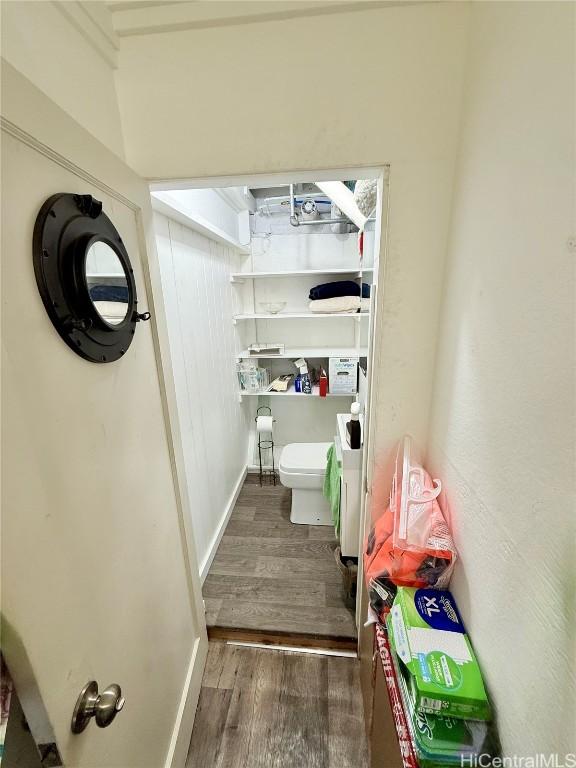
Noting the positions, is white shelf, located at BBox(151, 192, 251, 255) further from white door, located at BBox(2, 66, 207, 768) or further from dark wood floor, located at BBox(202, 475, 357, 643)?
dark wood floor, located at BBox(202, 475, 357, 643)

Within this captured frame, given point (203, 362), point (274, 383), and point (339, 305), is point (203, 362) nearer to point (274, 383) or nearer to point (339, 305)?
point (274, 383)

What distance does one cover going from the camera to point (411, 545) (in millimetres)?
800

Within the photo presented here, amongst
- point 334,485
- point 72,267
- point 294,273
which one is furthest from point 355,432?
point 294,273

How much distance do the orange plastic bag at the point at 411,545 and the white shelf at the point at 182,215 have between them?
1.34 m

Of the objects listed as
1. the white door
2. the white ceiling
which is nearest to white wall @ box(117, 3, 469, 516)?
the white ceiling

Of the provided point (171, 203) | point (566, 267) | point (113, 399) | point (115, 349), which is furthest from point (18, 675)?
point (171, 203)

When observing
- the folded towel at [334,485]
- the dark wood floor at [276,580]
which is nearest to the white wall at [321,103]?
the folded towel at [334,485]

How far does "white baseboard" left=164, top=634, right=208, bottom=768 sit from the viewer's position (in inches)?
38.5

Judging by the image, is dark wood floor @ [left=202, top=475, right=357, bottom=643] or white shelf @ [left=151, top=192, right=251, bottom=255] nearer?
white shelf @ [left=151, top=192, right=251, bottom=255]

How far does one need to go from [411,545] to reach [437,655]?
0.22m

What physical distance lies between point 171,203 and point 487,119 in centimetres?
111

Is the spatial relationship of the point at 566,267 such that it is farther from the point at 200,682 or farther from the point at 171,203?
the point at 200,682

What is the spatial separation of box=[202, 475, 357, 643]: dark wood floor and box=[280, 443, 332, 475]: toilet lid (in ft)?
1.45

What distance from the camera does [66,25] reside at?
0.65 metres
